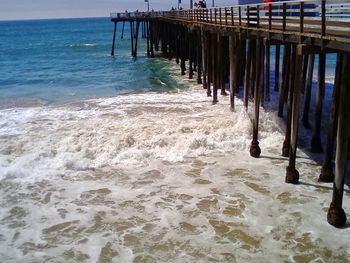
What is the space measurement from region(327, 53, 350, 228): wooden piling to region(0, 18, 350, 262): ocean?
291mm

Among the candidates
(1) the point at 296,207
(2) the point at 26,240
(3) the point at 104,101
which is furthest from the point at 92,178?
(3) the point at 104,101

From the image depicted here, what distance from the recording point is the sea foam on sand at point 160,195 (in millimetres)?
7309

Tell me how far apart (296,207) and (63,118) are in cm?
1070

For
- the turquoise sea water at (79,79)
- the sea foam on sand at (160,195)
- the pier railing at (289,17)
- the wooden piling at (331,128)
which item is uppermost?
the pier railing at (289,17)

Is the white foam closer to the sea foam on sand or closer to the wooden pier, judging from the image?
the sea foam on sand

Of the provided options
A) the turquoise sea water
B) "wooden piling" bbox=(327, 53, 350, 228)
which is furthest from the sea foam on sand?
the turquoise sea water

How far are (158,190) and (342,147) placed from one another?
419cm

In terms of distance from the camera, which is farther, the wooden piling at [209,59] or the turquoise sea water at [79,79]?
the turquoise sea water at [79,79]

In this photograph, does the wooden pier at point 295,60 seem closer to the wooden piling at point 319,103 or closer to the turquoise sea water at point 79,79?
the wooden piling at point 319,103

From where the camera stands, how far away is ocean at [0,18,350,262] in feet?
24.1

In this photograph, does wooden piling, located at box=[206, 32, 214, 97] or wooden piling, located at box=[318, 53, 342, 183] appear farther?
wooden piling, located at box=[206, 32, 214, 97]

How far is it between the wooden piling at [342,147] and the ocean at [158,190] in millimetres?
291

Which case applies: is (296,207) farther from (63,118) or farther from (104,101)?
(104,101)

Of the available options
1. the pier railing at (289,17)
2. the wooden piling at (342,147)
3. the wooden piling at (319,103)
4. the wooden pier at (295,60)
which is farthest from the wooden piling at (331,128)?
the wooden piling at (319,103)
